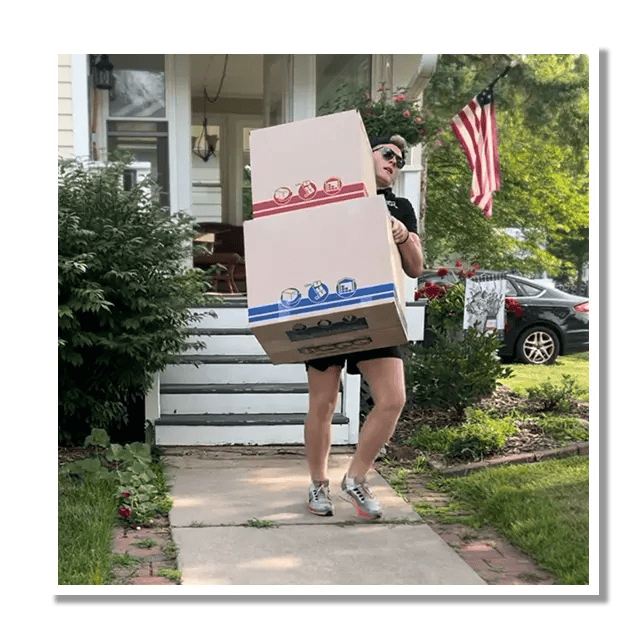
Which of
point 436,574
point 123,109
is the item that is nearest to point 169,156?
point 123,109

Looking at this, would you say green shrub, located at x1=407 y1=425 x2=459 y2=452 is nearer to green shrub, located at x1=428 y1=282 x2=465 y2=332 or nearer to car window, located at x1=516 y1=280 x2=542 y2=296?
green shrub, located at x1=428 y1=282 x2=465 y2=332

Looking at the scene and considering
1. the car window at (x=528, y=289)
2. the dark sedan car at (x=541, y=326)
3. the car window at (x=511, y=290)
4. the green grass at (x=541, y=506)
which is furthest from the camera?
the car window at (x=511, y=290)

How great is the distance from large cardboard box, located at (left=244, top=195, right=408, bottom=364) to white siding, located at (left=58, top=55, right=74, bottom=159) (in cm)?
257

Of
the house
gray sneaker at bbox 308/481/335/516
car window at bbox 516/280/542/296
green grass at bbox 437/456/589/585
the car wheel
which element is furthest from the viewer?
car window at bbox 516/280/542/296

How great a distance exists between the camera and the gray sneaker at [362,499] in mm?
4148

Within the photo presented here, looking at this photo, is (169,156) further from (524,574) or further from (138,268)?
(524,574)

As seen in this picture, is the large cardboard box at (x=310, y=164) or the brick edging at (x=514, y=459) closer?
the large cardboard box at (x=310, y=164)

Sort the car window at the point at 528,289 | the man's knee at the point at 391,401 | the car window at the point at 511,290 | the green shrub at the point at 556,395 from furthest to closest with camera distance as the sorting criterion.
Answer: the car window at the point at 511,290 → the car window at the point at 528,289 → the green shrub at the point at 556,395 → the man's knee at the point at 391,401

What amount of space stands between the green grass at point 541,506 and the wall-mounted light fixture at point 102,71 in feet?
11.9

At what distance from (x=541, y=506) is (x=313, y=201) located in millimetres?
1669

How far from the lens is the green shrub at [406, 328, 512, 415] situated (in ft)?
18.8

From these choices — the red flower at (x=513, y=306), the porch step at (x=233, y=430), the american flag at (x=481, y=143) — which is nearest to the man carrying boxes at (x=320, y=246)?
the porch step at (x=233, y=430)

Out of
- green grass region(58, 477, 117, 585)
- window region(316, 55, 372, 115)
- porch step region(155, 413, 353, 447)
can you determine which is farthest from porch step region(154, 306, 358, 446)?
window region(316, 55, 372, 115)

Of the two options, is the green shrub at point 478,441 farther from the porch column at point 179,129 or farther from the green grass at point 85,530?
the porch column at point 179,129
